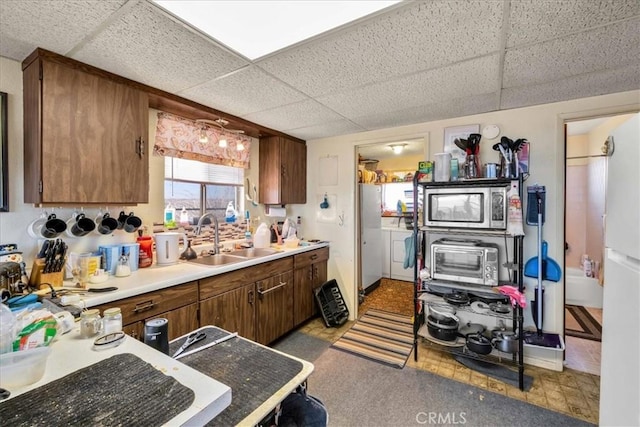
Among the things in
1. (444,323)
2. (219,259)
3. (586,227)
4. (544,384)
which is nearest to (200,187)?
(219,259)

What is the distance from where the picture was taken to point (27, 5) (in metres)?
1.17

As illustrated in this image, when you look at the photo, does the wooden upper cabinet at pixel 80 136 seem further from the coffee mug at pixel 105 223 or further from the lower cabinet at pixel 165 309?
the lower cabinet at pixel 165 309

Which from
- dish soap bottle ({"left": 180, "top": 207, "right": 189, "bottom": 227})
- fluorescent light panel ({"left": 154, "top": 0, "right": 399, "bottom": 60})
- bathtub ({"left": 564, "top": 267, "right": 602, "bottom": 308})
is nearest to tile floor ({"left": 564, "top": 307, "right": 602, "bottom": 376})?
bathtub ({"left": 564, "top": 267, "right": 602, "bottom": 308})

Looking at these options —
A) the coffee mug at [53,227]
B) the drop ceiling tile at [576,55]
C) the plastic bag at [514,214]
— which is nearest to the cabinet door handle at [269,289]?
the coffee mug at [53,227]

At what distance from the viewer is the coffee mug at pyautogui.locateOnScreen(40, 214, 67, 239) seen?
169 cm

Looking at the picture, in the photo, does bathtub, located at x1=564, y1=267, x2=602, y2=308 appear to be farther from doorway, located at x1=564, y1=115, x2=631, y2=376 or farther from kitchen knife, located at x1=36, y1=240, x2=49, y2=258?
kitchen knife, located at x1=36, y1=240, x2=49, y2=258

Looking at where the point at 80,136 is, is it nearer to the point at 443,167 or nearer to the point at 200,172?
the point at 200,172

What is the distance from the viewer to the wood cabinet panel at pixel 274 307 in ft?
8.07

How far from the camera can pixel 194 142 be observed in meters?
2.54

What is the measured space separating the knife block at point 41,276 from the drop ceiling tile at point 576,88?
10.3ft

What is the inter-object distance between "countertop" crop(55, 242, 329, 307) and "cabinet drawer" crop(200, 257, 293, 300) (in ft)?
0.14

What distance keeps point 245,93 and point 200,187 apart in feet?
3.63

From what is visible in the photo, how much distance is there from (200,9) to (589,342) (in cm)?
397

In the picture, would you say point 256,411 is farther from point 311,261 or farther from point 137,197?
point 311,261
